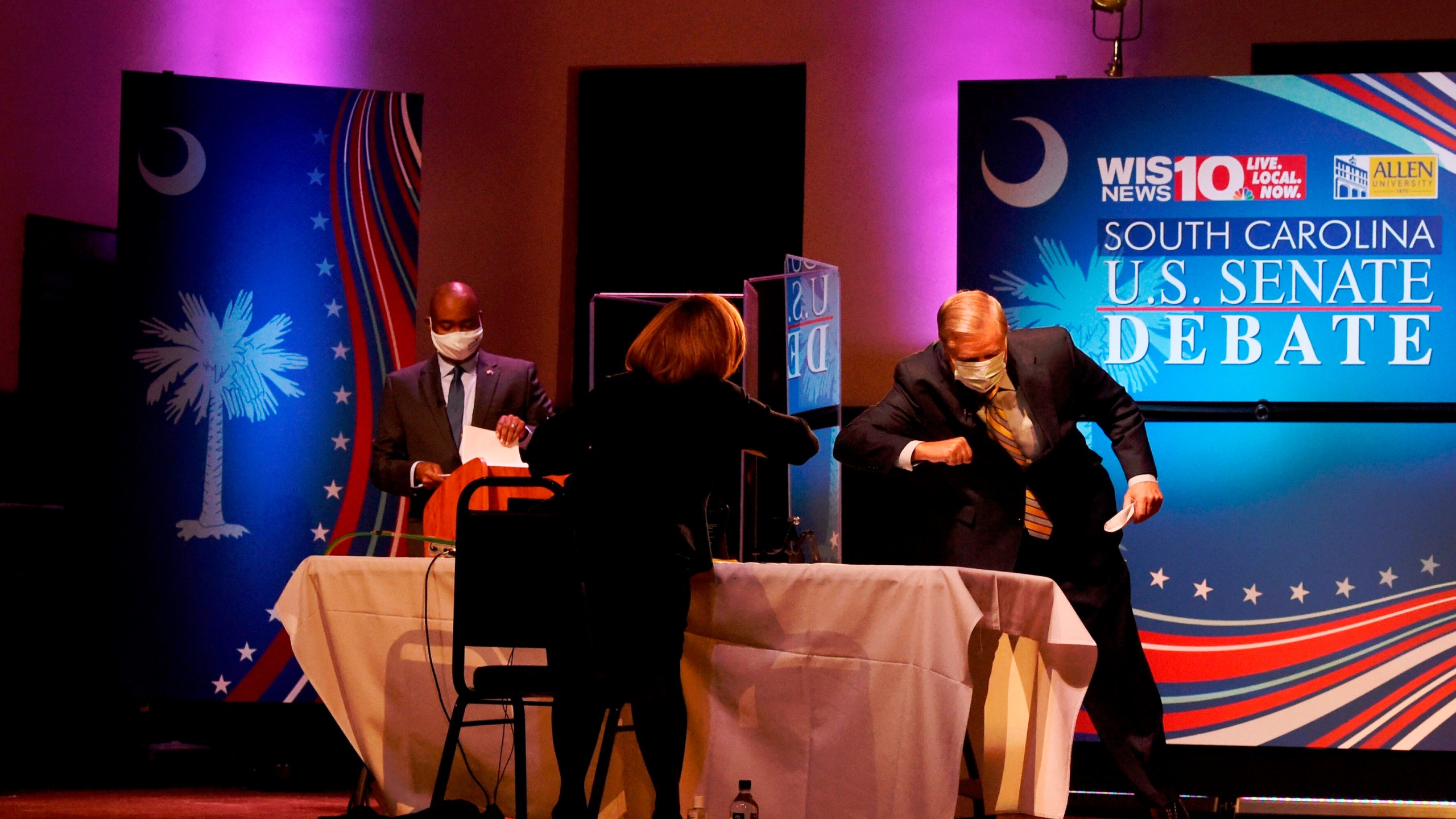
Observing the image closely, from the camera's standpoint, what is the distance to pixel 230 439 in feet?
17.1

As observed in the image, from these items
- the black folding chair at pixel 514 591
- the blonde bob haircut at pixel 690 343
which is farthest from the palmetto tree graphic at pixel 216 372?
the blonde bob haircut at pixel 690 343

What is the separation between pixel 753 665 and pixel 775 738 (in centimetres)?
18

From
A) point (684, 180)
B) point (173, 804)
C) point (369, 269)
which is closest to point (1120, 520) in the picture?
point (684, 180)

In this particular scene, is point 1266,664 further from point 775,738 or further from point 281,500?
point 281,500

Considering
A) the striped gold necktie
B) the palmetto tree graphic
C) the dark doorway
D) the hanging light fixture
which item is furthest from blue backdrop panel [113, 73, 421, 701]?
the hanging light fixture

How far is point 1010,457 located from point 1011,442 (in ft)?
0.13

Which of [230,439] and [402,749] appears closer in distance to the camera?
[402,749]

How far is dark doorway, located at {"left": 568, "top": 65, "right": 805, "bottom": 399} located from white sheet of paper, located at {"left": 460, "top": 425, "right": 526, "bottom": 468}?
1.88 m

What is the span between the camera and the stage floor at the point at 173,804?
173 inches

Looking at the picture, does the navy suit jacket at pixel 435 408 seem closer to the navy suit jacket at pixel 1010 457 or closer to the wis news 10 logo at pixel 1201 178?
the navy suit jacket at pixel 1010 457

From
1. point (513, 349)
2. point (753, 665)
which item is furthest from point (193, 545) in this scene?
point (753, 665)

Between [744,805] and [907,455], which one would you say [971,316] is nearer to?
[907,455]

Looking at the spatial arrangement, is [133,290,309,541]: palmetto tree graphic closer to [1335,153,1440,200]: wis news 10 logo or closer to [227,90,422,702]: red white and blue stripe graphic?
[227,90,422,702]: red white and blue stripe graphic

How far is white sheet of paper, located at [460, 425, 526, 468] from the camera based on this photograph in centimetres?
390
